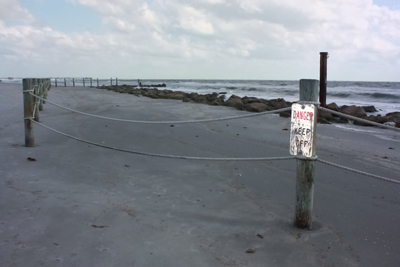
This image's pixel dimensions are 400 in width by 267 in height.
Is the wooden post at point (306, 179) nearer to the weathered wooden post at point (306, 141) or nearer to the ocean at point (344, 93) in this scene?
the weathered wooden post at point (306, 141)

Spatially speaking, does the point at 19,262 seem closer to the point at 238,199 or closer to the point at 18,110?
the point at 238,199

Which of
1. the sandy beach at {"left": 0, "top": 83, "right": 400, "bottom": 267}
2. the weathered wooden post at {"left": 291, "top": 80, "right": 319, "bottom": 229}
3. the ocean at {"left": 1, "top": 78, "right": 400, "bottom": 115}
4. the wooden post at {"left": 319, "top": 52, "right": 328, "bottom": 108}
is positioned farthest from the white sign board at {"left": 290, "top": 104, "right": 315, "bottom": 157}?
the ocean at {"left": 1, "top": 78, "right": 400, "bottom": 115}

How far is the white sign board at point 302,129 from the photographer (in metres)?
2.72

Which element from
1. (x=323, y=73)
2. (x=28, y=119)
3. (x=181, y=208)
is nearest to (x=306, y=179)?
(x=181, y=208)

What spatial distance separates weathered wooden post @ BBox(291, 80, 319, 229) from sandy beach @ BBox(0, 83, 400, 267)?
0.98ft

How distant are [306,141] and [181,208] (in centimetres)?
142

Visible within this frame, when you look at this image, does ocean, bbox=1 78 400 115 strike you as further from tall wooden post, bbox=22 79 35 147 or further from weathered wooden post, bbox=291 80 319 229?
tall wooden post, bbox=22 79 35 147

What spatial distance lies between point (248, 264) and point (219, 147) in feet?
11.8

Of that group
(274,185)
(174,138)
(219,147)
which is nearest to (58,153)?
(174,138)

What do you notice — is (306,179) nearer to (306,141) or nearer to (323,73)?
(306,141)

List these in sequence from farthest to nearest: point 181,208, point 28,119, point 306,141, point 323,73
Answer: point 323,73 < point 28,119 < point 181,208 < point 306,141

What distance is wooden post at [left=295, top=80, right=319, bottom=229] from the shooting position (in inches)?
108

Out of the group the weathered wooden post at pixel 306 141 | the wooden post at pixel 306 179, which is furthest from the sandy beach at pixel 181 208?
the weathered wooden post at pixel 306 141

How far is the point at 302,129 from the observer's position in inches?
108
